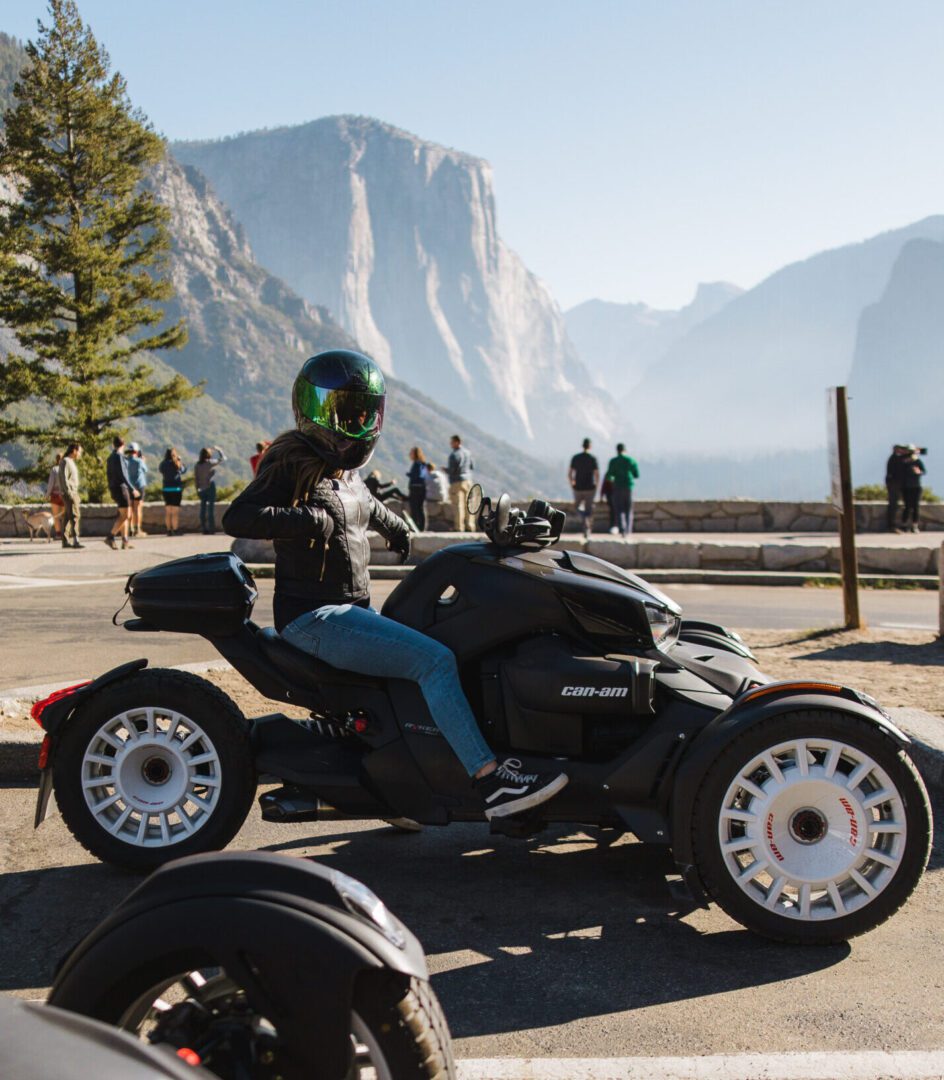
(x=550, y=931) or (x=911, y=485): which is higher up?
(x=911, y=485)

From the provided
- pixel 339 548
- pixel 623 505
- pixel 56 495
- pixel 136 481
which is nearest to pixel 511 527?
pixel 339 548

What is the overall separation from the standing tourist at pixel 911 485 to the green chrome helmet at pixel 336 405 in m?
20.5

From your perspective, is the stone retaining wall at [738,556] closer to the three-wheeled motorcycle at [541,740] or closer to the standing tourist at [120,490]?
the standing tourist at [120,490]

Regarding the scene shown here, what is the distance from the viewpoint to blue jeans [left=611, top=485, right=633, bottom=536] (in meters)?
22.5

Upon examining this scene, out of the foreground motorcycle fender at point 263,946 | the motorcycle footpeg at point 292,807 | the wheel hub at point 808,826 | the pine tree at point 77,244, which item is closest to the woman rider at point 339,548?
the motorcycle footpeg at point 292,807

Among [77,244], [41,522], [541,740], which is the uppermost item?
[77,244]

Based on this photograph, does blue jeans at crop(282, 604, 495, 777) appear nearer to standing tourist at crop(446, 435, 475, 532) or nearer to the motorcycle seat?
the motorcycle seat

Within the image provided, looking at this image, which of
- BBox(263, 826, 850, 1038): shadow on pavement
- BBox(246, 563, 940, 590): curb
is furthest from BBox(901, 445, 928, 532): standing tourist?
BBox(263, 826, 850, 1038): shadow on pavement

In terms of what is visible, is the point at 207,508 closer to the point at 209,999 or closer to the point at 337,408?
the point at 337,408

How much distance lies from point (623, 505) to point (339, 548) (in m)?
18.4

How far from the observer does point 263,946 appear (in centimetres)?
201

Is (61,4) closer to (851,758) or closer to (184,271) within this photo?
(851,758)

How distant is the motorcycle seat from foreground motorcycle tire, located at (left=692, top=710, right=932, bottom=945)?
1245 millimetres

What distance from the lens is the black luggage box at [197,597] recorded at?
14.6 ft
